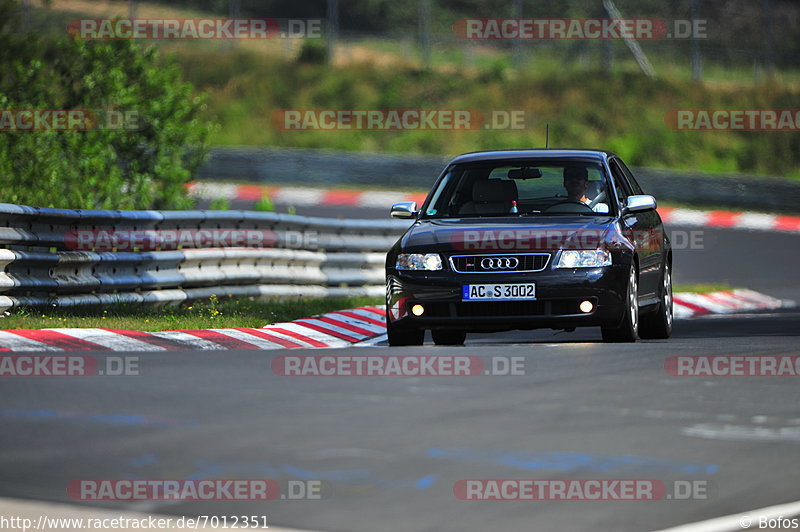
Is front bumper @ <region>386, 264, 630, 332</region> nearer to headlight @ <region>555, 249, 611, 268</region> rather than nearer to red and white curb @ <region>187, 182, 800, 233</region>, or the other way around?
headlight @ <region>555, 249, 611, 268</region>

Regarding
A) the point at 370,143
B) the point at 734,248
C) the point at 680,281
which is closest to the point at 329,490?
the point at 680,281

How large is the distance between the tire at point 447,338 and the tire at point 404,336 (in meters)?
0.74

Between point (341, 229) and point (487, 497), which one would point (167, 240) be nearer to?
point (341, 229)

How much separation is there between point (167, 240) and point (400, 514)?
395 inches

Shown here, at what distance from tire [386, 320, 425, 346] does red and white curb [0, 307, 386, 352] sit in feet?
3.02

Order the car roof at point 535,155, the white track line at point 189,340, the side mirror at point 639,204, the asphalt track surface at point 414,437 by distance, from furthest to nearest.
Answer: the car roof at point 535,155
the side mirror at point 639,204
the white track line at point 189,340
the asphalt track surface at point 414,437

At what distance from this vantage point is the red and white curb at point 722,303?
61.6 feet

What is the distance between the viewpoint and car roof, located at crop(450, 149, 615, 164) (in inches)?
516

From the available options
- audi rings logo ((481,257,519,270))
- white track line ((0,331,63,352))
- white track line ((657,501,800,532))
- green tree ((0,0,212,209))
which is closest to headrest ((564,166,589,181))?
audi rings logo ((481,257,519,270))

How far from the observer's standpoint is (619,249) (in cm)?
1197

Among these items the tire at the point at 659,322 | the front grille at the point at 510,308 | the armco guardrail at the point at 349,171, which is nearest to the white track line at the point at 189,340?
the front grille at the point at 510,308

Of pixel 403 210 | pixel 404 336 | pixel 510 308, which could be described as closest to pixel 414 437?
pixel 510 308

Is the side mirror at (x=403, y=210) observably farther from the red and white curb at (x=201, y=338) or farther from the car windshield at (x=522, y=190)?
the red and white curb at (x=201, y=338)

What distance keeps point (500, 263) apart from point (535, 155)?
163 cm
